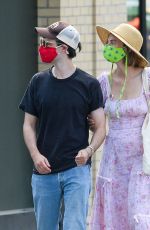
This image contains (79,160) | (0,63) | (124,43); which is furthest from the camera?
(0,63)

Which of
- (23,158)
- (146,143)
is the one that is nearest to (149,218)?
(146,143)

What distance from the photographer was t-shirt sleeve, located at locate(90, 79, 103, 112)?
5.64 metres

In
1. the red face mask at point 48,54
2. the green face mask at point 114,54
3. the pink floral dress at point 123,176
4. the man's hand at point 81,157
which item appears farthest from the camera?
the green face mask at point 114,54

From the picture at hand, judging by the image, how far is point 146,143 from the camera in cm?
571

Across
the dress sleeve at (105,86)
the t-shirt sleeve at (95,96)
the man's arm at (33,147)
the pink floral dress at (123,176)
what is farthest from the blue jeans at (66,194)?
the dress sleeve at (105,86)

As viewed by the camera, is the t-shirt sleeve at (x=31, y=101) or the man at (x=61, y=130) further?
the t-shirt sleeve at (x=31, y=101)

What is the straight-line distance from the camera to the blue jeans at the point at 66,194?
5.54 meters

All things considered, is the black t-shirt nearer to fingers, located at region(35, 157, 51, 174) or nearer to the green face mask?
fingers, located at region(35, 157, 51, 174)

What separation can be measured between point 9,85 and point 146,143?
95.4 inches

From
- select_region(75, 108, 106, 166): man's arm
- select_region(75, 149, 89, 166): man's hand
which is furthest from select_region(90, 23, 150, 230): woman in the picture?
select_region(75, 149, 89, 166): man's hand

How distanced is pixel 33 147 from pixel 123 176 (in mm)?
731

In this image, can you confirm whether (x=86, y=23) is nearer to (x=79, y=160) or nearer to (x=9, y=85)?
(x=9, y=85)

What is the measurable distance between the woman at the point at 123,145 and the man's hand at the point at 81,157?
422 mm

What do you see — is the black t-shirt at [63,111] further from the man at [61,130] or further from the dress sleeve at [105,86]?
the dress sleeve at [105,86]
